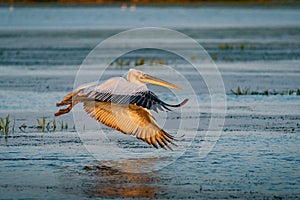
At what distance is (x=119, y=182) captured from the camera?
8.34 metres

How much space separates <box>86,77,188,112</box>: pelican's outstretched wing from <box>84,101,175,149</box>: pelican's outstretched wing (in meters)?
0.26

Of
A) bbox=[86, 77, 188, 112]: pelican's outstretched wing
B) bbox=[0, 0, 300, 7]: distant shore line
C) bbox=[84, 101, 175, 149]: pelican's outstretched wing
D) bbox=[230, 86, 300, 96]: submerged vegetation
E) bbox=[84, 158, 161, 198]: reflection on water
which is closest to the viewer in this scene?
bbox=[84, 158, 161, 198]: reflection on water

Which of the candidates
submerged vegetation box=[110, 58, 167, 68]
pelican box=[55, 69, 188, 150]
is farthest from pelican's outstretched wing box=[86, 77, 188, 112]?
submerged vegetation box=[110, 58, 167, 68]

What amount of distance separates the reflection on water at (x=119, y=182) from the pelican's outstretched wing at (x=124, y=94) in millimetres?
682

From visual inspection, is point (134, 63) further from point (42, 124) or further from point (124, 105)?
point (124, 105)

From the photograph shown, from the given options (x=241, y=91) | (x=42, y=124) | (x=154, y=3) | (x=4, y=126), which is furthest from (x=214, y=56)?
(x=154, y=3)

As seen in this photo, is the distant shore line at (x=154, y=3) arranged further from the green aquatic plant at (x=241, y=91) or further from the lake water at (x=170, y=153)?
the green aquatic plant at (x=241, y=91)

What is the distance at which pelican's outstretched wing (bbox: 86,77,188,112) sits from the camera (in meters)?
8.59

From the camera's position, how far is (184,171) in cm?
877

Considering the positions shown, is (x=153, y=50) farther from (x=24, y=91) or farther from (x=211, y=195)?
Result: (x=211, y=195)

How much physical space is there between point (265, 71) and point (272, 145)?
29.0 feet

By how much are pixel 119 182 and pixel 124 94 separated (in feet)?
3.19

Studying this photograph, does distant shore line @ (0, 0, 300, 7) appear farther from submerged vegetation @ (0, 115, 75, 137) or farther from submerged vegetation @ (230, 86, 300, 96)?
submerged vegetation @ (0, 115, 75, 137)

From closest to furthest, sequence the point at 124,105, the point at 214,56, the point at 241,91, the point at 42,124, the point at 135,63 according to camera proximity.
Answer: the point at 124,105 < the point at 42,124 < the point at 241,91 < the point at 135,63 < the point at 214,56
